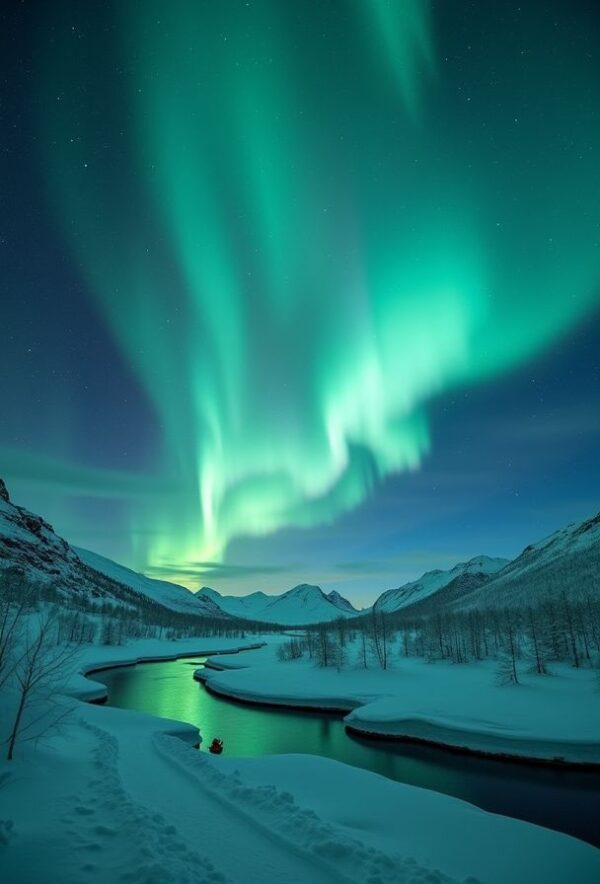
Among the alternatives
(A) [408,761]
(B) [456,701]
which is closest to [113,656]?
(B) [456,701]

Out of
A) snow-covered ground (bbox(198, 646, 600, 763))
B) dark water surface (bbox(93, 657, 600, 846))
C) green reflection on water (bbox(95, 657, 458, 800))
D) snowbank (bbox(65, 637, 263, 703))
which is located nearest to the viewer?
dark water surface (bbox(93, 657, 600, 846))

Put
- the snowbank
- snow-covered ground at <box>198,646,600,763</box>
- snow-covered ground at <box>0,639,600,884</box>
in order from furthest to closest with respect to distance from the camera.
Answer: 1. the snowbank
2. snow-covered ground at <box>198,646,600,763</box>
3. snow-covered ground at <box>0,639,600,884</box>

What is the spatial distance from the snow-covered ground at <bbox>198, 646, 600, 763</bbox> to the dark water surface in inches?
85.8

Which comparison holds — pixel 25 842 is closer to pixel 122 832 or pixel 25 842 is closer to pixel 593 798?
pixel 122 832

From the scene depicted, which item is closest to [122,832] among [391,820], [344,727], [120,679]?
[391,820]

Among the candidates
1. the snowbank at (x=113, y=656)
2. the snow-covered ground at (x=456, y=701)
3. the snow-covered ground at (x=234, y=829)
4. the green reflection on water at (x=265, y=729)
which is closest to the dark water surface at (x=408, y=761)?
the green reflection on water at (x=265, y=729)

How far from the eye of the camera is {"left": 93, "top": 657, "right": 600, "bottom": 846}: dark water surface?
25.9m

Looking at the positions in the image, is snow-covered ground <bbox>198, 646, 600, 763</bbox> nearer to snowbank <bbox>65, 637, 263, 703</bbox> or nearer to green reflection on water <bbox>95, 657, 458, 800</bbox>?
green reflection on water <bbox>95, 657, 458, 800</bbox>

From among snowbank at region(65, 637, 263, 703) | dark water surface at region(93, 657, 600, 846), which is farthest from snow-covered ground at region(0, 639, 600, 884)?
snowbank at region(65, 637, 263, 703)

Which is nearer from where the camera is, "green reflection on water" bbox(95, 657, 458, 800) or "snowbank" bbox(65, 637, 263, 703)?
"green reflection on water" bbox(95, 657, 458, 800)

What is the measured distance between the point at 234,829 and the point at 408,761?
25964 mm

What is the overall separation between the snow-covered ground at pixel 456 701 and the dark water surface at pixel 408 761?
7.15ft

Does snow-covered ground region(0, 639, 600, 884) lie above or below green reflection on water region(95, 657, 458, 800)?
above

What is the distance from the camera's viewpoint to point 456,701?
50.5m
